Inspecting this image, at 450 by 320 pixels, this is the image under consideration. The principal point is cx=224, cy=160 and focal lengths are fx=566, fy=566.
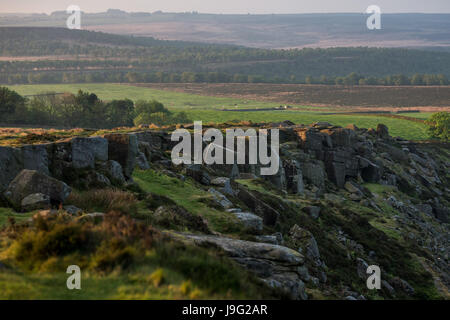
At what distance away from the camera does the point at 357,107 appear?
15700cm

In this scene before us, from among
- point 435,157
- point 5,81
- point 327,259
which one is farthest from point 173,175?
point 5,81

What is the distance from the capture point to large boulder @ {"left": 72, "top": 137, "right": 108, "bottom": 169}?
2189 centimetres

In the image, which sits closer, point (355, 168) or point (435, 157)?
point (355, 168)

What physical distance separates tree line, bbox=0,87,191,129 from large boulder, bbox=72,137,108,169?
5470cm

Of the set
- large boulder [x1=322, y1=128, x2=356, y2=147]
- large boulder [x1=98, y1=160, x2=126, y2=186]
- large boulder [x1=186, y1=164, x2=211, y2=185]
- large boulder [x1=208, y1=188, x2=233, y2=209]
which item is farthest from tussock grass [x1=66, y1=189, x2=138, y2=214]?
large boulder [x1=322, y1=128, x2=356, y2=147]

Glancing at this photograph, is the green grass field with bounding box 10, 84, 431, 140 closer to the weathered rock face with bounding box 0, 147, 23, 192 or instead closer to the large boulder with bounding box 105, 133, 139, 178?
the large boulder with bounding box 105, 133, 139, 178

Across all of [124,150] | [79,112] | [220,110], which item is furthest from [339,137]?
[220,110]

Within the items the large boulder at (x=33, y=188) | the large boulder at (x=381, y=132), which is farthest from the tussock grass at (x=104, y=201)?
the large boulder at (x=381, y=132)

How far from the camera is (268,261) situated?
15.3 meters

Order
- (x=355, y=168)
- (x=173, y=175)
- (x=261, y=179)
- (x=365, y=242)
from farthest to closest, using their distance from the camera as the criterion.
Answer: (x=355, y=168) → (x=261, y=179) → (x=365, y=242) → (x=173, y=175)

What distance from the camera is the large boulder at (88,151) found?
71.8 feet
